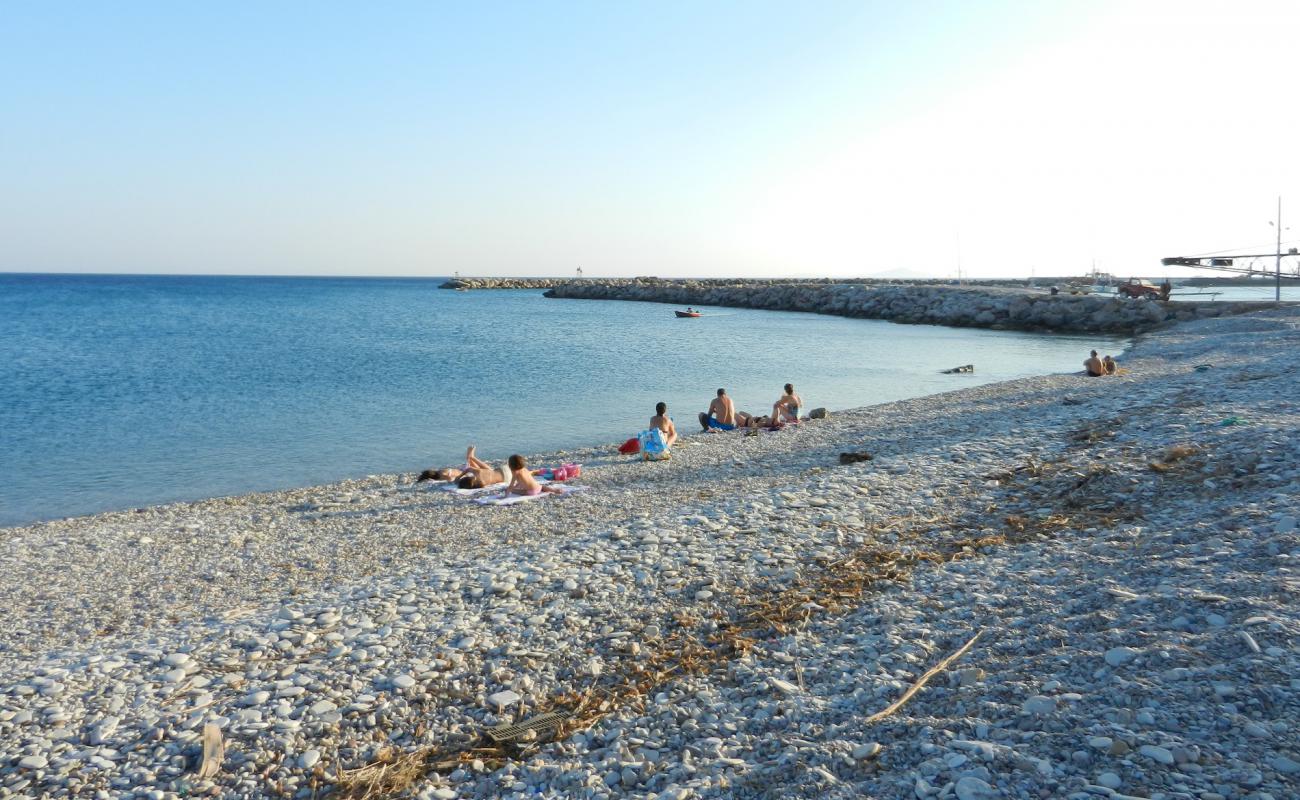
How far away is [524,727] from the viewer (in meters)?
5.98

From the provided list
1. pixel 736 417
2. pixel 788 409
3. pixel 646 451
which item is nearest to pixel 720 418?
pixel 736 417

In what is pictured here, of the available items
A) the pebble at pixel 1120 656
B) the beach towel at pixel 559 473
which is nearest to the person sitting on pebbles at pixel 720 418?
the beach towel at pixel 559 473

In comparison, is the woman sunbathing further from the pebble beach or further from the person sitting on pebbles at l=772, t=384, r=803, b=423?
the person sitting on pebbles at l=772, t=384, r=803, b=423

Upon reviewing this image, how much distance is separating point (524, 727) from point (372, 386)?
96.4 ft

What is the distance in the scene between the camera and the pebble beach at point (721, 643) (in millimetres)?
5043

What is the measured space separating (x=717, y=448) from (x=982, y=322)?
49.8 metres

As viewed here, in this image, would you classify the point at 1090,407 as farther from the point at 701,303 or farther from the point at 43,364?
the point at 701,303

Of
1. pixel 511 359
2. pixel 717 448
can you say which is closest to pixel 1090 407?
pixel 717 448

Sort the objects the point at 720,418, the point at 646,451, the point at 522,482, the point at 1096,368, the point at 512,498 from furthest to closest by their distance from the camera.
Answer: the point at 1096,368 < the point at 720,418 < the point at 646,451 < the point at 522,482 < the point at 512,498

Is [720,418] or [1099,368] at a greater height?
[1099,368]

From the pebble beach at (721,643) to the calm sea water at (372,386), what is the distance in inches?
271

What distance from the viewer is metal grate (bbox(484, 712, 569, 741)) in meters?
5.88

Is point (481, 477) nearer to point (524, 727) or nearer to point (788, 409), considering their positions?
point (524, 727)

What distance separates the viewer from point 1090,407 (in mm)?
17344
